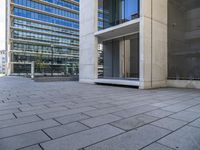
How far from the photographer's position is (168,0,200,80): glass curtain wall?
1073 cm

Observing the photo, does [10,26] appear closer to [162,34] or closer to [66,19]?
[66,19]

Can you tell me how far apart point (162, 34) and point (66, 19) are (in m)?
53.2

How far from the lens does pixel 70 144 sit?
2564 millimetres

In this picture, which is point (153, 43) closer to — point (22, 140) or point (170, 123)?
point (170, 123)

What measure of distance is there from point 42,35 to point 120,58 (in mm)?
46137

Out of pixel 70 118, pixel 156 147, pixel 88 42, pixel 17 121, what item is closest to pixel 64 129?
pixel 70 118

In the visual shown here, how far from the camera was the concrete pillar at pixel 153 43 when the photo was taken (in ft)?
34.0

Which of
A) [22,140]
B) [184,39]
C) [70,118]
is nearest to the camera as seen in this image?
[22,140]

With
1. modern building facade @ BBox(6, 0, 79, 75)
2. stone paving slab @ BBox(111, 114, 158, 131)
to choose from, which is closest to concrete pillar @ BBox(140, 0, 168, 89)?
stone paving slab @ BBox(111, 114, 158, 131)

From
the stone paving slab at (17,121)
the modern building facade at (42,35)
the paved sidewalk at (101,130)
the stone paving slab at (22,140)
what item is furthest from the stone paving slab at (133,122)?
the modern building facade at (42,35)

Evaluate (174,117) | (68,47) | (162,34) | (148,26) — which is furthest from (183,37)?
(68,47)

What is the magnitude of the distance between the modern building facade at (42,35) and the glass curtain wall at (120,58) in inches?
1098

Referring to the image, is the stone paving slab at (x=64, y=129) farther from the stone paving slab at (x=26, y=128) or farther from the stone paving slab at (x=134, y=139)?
the stone paving slab at (x=134, y=139)

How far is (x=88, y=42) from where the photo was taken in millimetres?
15664
